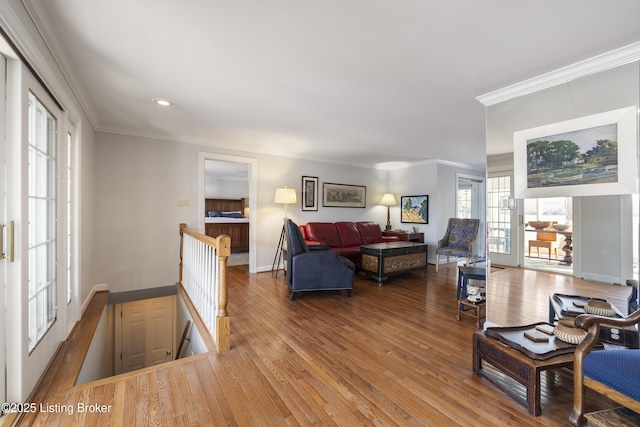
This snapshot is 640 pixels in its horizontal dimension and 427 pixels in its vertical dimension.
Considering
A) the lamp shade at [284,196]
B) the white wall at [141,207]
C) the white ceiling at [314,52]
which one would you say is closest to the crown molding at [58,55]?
the white ceiling at [314,52]

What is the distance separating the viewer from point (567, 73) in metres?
2.15

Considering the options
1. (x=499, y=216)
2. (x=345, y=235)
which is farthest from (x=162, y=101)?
(x=345, y=235)

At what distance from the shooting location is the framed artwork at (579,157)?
6.28 feet

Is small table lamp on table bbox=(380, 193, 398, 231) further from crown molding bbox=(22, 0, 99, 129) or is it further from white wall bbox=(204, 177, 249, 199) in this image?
crown molding bbox=(22, 0, 99, 129)

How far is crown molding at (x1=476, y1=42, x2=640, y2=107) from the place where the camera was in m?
1.88

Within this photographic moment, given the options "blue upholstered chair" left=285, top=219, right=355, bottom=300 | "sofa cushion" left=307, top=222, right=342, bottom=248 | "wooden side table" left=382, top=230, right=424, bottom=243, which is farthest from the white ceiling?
"wooden side table" left=382, top=230, right=424, bottom=243

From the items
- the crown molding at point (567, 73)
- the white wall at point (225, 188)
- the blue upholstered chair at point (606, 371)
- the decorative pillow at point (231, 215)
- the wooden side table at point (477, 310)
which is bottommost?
the wooden side table at point (477, 310)

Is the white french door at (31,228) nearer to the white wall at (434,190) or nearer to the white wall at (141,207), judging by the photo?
the white wall at (141,207)

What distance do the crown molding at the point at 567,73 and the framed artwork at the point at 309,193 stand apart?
3.45 meters

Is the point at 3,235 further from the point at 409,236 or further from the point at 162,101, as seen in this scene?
the point at 409,236

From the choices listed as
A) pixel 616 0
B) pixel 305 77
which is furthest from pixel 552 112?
pixel 305 77

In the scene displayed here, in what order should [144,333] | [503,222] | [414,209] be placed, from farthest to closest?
[414,209] < [144,333] < [503,222]

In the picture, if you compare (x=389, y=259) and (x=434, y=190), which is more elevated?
(x=434, y=190)

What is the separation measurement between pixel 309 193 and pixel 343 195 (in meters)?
0.93
